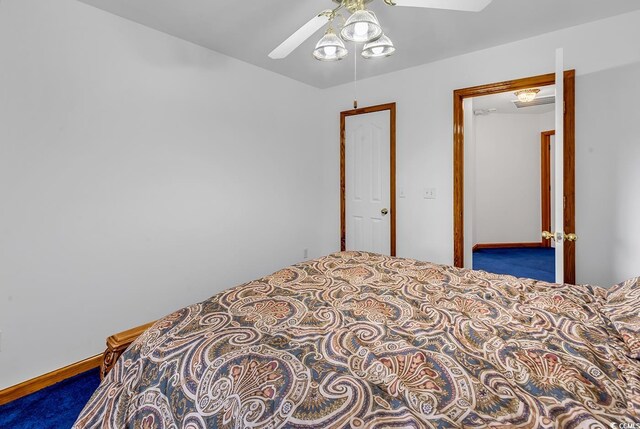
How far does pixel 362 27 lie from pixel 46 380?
2.77 meters

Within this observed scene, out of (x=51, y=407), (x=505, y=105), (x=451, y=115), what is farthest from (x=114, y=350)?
(x=505, y=105)

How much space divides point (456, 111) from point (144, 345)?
9.96 ft

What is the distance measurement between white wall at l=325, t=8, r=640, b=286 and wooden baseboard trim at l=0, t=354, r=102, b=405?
266 centimetres

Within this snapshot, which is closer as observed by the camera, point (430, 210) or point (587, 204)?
point (587, 204)

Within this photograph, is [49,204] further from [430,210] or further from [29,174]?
[430,210]

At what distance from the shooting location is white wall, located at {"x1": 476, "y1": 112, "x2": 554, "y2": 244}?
5.78 meters

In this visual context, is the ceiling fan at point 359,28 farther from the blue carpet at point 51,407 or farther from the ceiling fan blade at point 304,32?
the blue carpet at point 51,407

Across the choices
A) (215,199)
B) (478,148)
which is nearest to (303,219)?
(215,199)

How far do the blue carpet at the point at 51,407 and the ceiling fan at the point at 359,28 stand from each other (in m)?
2.41

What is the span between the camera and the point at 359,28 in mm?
1598

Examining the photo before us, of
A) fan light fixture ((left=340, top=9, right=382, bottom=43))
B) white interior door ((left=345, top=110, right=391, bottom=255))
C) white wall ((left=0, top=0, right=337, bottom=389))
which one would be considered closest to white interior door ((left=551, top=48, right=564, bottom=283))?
fan light fixture ((left=340, top=9, right=382, bottom=43))

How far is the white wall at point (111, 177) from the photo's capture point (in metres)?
1.95

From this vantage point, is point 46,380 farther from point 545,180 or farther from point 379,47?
point 545,180

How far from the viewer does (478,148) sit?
5805mm
